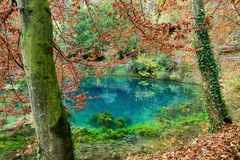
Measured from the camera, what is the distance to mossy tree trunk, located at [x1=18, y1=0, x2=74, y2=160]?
9.23ft

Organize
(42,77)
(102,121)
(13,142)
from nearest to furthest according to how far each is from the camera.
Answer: (42,77)
(13,142)
(102,121)

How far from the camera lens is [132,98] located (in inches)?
939

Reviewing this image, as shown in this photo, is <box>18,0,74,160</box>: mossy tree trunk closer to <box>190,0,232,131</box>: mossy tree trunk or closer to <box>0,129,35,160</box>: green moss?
<box>190,0,232,131</box>: mossy tree trunk

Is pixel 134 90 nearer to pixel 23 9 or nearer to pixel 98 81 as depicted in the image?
pixel 98 81

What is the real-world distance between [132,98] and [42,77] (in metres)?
21.2

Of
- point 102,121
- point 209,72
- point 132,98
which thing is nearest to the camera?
point 209,72

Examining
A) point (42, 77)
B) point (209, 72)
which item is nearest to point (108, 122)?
point (209, 72)

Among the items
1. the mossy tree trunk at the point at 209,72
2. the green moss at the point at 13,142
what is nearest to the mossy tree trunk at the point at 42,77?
the mossy tree trunk at the point at 209,72

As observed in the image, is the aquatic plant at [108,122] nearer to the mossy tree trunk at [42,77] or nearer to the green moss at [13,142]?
the green moss at [13,142]

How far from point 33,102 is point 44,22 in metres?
0.84

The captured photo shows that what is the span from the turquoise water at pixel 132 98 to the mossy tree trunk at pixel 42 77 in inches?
448

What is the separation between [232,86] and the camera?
14.2 m

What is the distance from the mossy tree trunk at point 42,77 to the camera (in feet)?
9.23

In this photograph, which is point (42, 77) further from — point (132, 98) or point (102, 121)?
point (132, 98)
